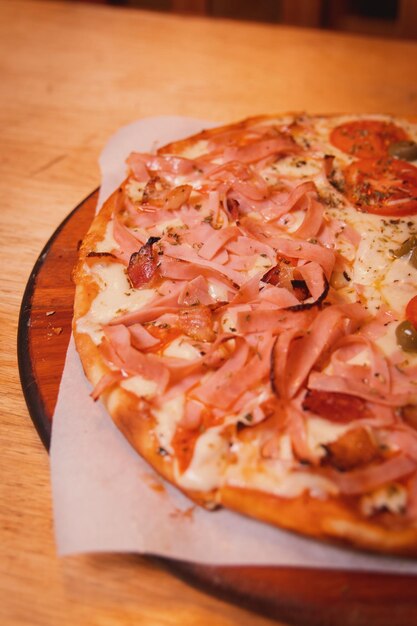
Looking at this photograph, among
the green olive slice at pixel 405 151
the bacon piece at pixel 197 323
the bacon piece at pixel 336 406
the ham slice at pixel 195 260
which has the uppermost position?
the green olive slice at pixel 405 151

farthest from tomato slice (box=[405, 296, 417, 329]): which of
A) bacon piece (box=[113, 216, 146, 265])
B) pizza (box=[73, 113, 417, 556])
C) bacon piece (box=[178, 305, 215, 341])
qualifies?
bacon piece (box=[113, 216, 146, 265])

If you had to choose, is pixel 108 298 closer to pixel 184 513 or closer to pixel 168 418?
pixel 168 418

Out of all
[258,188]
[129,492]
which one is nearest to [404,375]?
[129,492]

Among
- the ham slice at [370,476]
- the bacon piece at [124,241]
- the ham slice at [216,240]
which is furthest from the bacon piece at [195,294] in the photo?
the ham slice at [370,476]

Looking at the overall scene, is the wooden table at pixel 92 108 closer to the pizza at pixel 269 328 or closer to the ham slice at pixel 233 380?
the pizza at pixel 269 328

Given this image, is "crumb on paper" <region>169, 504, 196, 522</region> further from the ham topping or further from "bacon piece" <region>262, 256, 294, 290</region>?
"bacon piece" <region>262, 256, 294, 290</region>

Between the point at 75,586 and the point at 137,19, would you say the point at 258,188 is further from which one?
the point at 137,19
